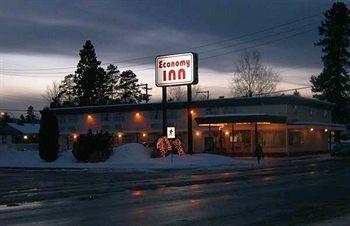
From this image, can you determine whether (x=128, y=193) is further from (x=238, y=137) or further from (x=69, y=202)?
(x=238, y=137)

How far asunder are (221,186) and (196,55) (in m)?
30.2

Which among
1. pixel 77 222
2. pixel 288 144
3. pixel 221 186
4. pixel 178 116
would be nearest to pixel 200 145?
pixel 178 116

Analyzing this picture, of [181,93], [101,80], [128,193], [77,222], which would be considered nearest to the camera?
[77,222]

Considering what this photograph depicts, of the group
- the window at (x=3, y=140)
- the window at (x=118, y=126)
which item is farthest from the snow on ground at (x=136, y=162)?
the window at (x=3, y=140)

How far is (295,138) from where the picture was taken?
63.8 metres

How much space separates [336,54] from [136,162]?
158 feet

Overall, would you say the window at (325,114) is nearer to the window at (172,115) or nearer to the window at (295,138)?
the window at (295,138)

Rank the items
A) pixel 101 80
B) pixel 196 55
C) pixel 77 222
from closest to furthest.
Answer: pixel 77 222, pixel 196 55, pixel 101 80

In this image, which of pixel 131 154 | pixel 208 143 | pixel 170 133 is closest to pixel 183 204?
pixel 170 133

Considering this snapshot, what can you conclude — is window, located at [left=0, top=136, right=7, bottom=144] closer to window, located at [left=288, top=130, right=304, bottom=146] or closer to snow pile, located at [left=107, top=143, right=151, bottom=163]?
window, located at [left=288, top=130, right=304, bottom=146]

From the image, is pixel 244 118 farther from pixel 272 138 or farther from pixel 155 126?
pixel 155 126

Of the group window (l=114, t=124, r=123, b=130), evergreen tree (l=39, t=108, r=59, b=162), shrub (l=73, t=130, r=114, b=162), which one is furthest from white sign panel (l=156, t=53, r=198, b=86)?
window (l=114, t=124, r=123, b=130)

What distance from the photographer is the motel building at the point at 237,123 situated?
200ft

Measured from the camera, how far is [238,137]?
211ft
